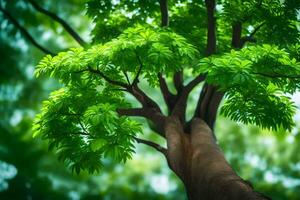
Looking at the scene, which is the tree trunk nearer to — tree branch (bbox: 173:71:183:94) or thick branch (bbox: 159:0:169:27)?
tree branch (bbox: 173:71:183:94)

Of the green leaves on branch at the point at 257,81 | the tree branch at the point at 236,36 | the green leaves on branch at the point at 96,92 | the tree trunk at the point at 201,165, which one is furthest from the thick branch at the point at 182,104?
the green leaves on branch at the point at 257,81

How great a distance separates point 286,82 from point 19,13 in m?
5.57

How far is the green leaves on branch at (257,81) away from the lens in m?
3.63

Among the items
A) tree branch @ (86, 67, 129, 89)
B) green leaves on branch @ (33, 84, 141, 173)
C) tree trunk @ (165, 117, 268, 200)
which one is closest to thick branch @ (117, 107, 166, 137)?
tree trunk @ (165, 117, 268, 200)

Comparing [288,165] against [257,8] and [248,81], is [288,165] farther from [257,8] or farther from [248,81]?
[248,81]

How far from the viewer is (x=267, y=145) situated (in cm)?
1245

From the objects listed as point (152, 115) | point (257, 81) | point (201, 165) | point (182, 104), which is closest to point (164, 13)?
point (182, 104)

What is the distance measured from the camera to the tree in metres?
3.82

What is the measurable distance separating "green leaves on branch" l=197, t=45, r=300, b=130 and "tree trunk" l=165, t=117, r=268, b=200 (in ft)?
1.60

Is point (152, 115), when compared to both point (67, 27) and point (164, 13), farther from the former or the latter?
point (67, 27)

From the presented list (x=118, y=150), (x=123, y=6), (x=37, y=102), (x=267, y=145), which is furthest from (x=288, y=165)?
(x=118, y=150)

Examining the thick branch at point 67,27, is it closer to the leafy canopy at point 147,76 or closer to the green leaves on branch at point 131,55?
the leafy canopy at point 147,76

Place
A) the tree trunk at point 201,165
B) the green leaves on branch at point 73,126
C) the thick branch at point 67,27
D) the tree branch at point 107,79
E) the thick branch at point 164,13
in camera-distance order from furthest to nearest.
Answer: the thick branch at point 67,27, the thick branch at point 164,13, the green leaves on branch at point 73,126, the tree branch at point 107,79, the tree trunk at point 201,165

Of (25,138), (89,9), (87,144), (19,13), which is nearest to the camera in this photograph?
(25,138)
